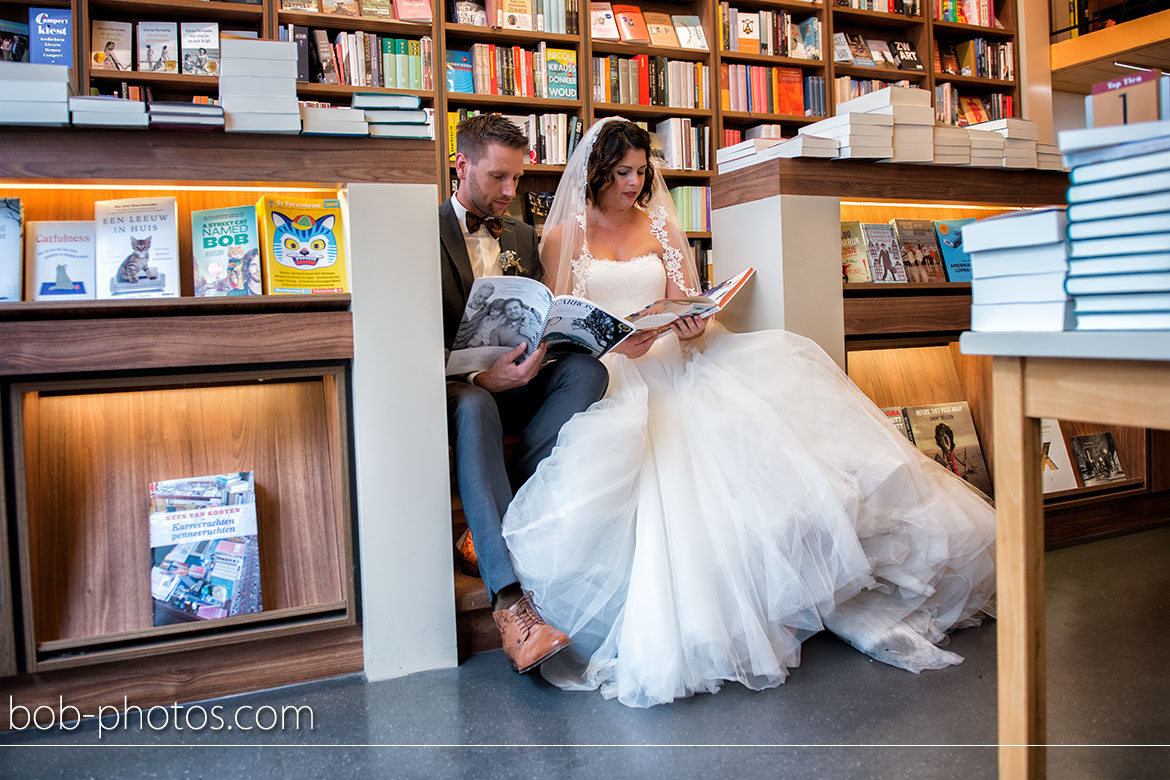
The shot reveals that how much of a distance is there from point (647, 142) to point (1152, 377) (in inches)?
70.8

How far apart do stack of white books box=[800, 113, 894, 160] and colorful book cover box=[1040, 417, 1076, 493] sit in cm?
104

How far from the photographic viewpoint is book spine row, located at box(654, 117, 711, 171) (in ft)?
14.3

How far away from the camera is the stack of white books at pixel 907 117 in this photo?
8.38 ft

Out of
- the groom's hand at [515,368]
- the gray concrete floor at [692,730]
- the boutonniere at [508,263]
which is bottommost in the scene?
the gray concrete floor at [692,730]

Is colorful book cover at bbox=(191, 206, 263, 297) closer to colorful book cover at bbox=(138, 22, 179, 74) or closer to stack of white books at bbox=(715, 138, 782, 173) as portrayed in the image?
stack of white books at bbox=(715, 138, 782, 173)

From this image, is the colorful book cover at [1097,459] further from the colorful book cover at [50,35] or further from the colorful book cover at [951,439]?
the colorful book cover at [50,35]

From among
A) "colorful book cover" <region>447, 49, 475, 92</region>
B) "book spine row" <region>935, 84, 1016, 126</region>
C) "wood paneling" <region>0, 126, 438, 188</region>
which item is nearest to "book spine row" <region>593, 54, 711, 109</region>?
"colorful book cover" <region>447, 49, 475, 92</region>

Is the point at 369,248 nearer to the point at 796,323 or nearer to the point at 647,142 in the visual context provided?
the point at 647,142

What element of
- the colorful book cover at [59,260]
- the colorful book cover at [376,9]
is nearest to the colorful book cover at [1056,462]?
the colorful book cover at [59,260]

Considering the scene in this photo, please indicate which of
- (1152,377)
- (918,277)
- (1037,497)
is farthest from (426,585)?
(918,277)

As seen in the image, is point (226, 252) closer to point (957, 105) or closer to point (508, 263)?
point (508, 263)

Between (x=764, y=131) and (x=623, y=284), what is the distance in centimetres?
238

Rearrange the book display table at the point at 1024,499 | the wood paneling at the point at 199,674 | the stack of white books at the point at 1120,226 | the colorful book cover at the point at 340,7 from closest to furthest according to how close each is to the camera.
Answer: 1. the stack of white books at the point at 1120,226
2. the book display table at the point at 1024,499
3. the wood paneling at the point at 199,674
4. the colorful book cover at the point at 340,7

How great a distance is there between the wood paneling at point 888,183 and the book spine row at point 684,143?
170 centimetres
